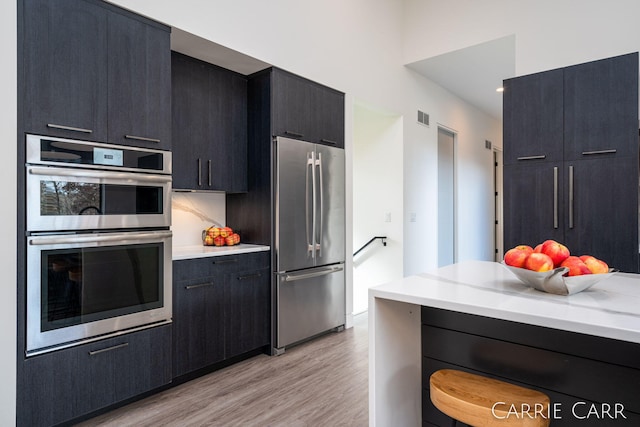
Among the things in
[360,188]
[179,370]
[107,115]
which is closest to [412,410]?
[179,370]

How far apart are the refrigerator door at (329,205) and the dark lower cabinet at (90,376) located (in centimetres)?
162

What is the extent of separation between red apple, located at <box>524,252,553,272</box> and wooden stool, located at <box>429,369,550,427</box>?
439mm

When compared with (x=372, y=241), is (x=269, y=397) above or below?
below

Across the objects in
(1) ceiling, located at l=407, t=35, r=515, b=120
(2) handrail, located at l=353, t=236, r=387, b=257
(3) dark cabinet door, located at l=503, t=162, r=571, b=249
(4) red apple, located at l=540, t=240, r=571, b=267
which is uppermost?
(1) ceiling, located at l=407, t=35, r=515, b=120

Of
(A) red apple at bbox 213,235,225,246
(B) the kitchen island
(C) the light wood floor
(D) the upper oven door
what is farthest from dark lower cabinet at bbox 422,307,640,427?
(A) red apple at bbox 213,235,225,246

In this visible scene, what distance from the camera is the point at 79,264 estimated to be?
2.13 metres

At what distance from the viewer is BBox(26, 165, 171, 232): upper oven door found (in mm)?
1986

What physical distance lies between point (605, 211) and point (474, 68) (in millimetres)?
2812

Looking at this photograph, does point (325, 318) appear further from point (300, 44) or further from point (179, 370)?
point (300, 44)

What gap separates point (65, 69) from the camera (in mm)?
2076

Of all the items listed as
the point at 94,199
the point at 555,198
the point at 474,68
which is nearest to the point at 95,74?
the point at 94,199

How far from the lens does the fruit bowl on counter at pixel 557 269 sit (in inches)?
50.5

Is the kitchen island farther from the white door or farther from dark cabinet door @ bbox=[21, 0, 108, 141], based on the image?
the white door
